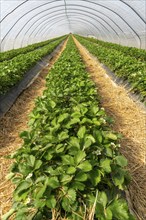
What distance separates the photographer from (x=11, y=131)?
4844 mm

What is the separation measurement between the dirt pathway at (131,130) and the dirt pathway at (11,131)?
4.64 ft

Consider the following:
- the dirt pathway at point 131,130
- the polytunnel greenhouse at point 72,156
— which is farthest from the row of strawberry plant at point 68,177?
the dirt pathway at point 131,130

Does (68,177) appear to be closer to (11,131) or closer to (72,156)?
(72,156)

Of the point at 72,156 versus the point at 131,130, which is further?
the point at 131,130

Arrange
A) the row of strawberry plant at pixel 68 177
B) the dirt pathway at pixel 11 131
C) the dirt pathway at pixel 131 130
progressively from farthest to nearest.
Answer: the dirt pathway at pixel 131 130 < the dirt pathway at pixel 11 131 < the row of strawberry plant at pixel 68 177

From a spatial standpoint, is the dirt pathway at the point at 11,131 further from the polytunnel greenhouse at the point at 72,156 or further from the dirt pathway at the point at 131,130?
the dirt pathway at the point at 131,130

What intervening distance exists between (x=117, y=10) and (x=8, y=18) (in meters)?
6.69

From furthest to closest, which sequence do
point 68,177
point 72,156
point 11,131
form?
1. point 11,131
2. point 72,156
3. point 68,177

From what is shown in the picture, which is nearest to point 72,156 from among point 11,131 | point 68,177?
point 68,177

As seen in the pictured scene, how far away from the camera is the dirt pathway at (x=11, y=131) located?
117 inches

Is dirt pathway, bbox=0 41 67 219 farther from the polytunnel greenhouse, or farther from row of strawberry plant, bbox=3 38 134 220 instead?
row of strawberry plant, bbox=3 38 134 220

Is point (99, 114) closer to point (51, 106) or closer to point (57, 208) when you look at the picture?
point (51, 106)

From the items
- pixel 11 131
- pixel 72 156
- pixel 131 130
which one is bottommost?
pixel 11 131

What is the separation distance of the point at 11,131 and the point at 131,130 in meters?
2.25
